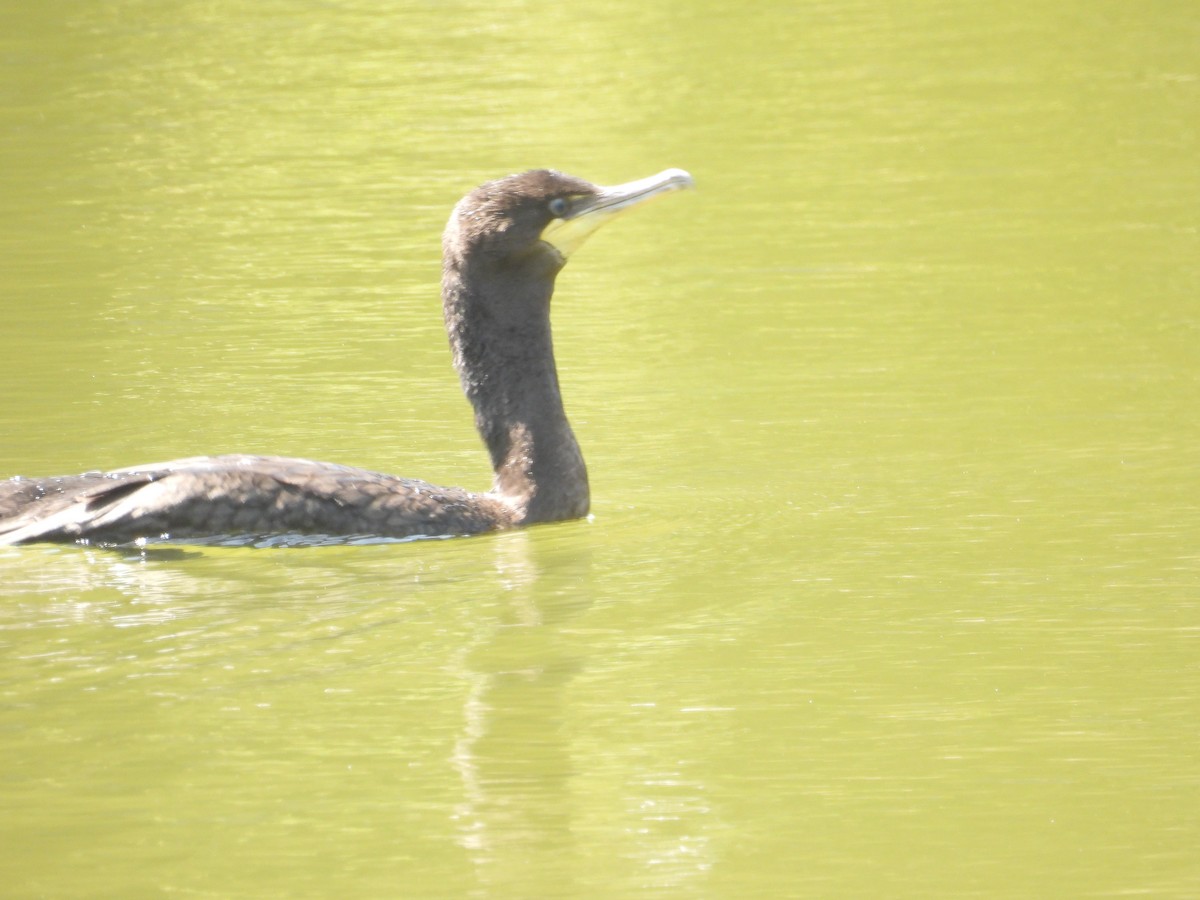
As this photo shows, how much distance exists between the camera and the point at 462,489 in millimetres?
8047

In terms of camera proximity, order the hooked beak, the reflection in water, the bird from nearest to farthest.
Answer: the reflection in water < the bird < the hooked beak

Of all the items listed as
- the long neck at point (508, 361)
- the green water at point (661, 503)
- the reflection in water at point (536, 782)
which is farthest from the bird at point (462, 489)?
the reflection in water at point (536, 782)

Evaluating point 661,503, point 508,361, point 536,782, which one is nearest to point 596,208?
point 508,361

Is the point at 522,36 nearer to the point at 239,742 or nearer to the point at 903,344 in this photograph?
the point at 903,344

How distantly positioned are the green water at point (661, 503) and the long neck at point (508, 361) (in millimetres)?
379

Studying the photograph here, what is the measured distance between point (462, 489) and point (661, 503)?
30.5 inches

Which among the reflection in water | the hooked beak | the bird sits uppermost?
the hooked beak

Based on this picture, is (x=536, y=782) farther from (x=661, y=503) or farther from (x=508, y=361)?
(x=508, y=361)

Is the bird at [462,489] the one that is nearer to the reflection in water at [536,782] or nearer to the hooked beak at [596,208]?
the hooked beak at [596,208]

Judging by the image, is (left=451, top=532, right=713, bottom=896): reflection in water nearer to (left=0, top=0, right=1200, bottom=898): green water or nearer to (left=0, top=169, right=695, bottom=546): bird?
(left=0, top=0, right=1200, bottom=898): green water

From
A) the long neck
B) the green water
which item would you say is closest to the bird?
the long neck

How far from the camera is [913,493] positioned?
816cm

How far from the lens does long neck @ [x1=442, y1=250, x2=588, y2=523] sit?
8.09 metres

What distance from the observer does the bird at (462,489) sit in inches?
295
